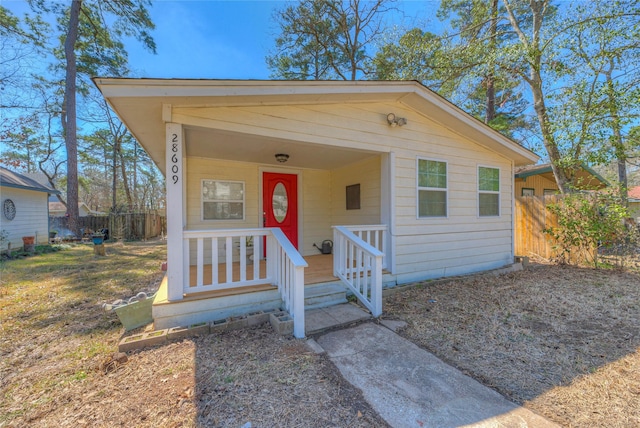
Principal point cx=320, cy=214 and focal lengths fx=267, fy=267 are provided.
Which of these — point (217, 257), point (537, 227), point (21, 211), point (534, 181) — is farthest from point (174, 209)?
point (534, 181)

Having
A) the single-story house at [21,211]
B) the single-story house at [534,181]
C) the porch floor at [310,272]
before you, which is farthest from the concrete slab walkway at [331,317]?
the single-story house at [21,211]

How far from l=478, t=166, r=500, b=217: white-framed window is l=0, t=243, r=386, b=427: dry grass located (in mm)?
5083

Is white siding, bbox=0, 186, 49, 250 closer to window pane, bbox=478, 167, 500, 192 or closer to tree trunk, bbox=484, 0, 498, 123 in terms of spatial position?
window pane, bbox=478, 167, 500, 192

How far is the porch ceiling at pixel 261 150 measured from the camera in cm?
Result: 391

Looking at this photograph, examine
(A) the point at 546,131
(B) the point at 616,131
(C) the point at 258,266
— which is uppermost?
(A) the point at 546,131

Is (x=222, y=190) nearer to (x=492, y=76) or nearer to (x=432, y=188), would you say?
(x=432, y=188)

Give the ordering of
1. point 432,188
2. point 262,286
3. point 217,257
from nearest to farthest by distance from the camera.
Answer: point 217,257
point 262,286
point 432,188

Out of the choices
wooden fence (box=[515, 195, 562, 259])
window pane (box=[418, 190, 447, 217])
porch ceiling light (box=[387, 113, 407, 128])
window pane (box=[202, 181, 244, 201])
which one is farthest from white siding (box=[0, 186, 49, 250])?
wooden fence (box=[515, 195, 562, 259])

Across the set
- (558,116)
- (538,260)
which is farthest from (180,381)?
(558,116)

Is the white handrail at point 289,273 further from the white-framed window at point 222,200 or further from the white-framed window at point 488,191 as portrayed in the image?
the white-framed window at point 488,191

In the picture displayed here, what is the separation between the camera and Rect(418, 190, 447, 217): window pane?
16.4 ft

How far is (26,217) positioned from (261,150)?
41.7ft

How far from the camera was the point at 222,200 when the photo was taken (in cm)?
557

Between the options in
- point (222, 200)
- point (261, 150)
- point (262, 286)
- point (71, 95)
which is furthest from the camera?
point (71, 95)
